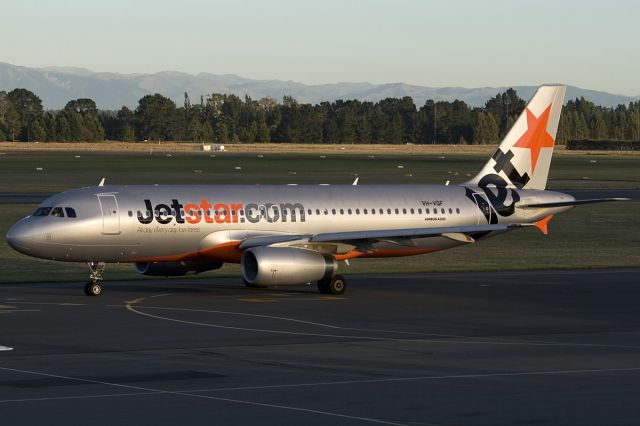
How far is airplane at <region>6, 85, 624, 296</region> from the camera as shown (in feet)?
138

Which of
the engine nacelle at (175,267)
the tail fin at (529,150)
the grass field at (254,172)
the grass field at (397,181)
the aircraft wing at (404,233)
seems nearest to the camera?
the aircraft wing at (404,233)

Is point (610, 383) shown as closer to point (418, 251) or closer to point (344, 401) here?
point (344, 401)

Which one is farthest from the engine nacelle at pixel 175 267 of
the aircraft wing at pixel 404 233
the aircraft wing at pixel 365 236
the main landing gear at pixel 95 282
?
the aircraft wing at pixel 404 233

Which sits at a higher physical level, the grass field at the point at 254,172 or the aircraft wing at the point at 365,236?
the aircraft wing at the point at 365,236

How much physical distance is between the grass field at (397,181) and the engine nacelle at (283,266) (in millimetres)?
9790

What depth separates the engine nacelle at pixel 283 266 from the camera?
40.9 metres

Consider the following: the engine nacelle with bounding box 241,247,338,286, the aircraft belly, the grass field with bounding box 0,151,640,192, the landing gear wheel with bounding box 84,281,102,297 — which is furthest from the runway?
the grass field with bounding box 0,151,640,192

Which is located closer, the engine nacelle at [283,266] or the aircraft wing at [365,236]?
the engine nacelle at [283,266]

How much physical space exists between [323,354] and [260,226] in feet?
52.2

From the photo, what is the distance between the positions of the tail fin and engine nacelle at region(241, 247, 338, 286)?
10.8 meters

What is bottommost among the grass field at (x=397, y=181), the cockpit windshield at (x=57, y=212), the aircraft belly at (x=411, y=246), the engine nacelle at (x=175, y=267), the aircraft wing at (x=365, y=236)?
the grass field at (x=397, y=181)

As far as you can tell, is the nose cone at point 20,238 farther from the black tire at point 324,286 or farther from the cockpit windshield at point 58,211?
the black tire at point 324,286

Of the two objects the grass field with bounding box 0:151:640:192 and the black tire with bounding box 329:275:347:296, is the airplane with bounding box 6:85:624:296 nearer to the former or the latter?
the black tire with bounding box 329:275:347:296

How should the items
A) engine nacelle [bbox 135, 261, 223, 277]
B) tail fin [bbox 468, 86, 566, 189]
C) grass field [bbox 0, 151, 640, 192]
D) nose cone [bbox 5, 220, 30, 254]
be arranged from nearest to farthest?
1. nose cone [bbox 5, 220, 30, 254]
2. engine nacelle [bbox 135, 261, 223, 277]
3. tail fin [bbox 468, 86, 566, 189]
4. grass field [bbox 0, 151, 640, 192]
